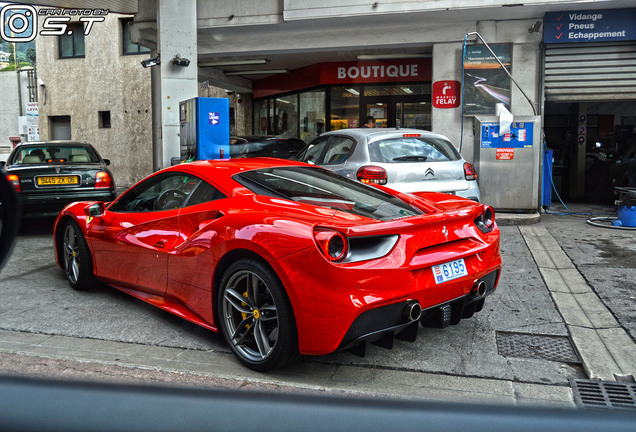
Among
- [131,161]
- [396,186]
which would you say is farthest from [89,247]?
[131,161]

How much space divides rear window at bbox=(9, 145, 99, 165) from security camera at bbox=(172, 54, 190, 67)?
3.30 metres

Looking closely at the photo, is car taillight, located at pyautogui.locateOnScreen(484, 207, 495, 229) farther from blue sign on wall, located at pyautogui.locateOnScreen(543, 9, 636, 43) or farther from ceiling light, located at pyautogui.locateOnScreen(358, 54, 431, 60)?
ceiling light, located at pyautogui.locateOnScreen(358, 54, 431, 60)

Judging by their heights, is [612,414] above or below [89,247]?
above

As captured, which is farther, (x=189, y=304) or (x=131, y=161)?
(x=131, y=161)

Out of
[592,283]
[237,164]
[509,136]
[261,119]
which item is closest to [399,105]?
[509,136]

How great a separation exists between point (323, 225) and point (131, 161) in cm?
2146

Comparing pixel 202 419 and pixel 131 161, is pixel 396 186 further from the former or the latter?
pixel 131 161

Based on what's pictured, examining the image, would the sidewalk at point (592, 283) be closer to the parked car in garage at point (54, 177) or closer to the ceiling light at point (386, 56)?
the ceiling light at point (386, 56)

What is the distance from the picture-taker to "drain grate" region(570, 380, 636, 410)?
305cm

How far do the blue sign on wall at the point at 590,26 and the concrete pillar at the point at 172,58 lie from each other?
7.02m

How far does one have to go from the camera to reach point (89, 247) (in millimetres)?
5180

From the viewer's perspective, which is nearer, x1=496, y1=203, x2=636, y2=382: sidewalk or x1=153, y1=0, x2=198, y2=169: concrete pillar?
x1=496, y1=203, x2=636, y2=382: sidewalk

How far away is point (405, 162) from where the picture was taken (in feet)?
24.7

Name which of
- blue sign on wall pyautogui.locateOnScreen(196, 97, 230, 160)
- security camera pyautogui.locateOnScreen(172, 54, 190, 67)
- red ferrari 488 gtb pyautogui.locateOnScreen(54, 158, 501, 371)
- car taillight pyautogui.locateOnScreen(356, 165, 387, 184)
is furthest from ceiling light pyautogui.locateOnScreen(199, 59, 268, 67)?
red ferrari 488 gtb pyautogui.locateOnScreen(54, 158, 501, 371)
